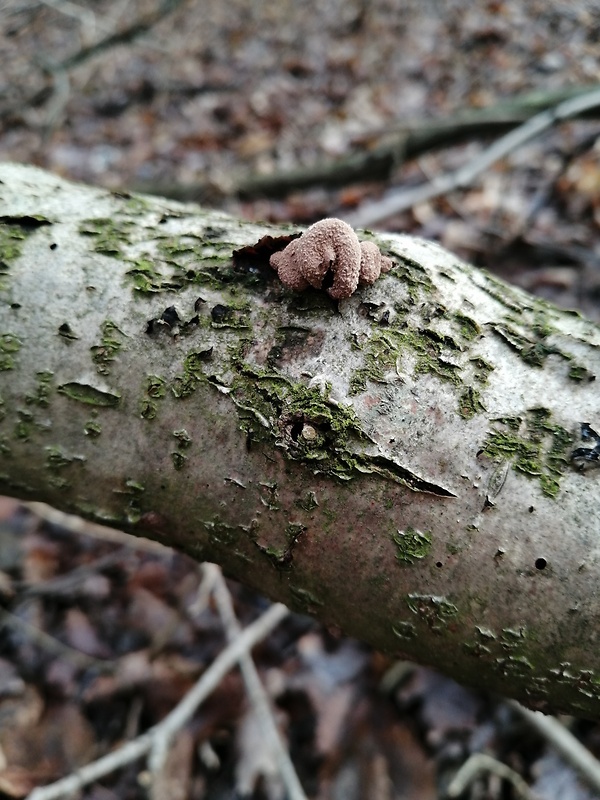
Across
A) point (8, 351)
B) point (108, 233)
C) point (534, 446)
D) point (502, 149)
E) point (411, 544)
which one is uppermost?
point (502, 149)

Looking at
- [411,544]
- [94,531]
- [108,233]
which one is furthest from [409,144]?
[411,544]

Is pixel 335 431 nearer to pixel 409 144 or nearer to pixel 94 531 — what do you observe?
pixel 94 531

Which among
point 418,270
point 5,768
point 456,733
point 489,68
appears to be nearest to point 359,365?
point 418,270

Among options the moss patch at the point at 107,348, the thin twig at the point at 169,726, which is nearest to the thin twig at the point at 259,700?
the thin twig at the point at 169,726

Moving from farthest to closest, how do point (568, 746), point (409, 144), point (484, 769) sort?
point (409, 144) < point (484, 769) < point (568, 746)

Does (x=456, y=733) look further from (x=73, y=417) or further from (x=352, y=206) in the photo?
(x=352, y=206)

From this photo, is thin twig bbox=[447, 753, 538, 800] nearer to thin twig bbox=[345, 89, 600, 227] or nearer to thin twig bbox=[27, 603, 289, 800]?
thin twig bbox=[27, 603, 289, 800]
